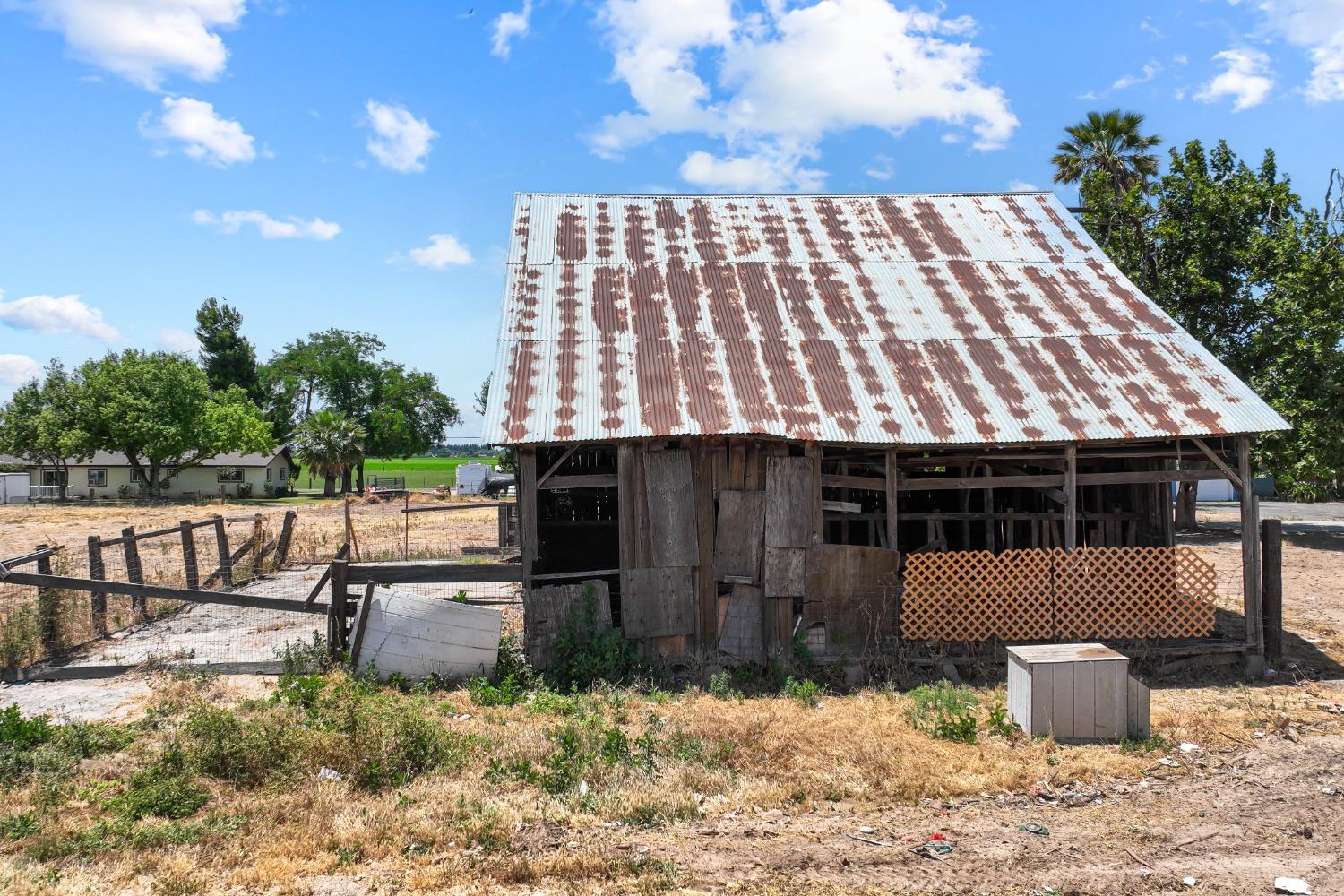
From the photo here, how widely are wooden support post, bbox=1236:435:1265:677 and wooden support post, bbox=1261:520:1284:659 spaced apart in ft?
0.32

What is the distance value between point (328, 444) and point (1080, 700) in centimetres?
4987

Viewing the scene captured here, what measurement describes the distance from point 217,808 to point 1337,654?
Result: 1369cm

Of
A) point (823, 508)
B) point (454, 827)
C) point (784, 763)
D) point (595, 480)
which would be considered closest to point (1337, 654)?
point (823, 508)

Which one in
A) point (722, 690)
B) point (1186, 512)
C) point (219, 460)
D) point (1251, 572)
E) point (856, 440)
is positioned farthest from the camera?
point (219, 460)

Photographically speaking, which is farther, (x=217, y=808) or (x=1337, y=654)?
(x=1337, y=654)

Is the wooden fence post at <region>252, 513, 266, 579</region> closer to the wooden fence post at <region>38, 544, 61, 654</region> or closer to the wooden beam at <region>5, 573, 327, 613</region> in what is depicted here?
the wooden fence post at <region>38, 544, 61, 654</region>

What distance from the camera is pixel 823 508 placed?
11.2 m

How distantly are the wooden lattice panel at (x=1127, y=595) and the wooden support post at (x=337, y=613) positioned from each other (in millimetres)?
8912

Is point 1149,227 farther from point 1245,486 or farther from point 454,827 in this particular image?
point 454,827

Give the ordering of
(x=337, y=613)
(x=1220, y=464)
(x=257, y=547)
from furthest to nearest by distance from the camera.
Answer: (x=257, y=547), (x=1220, y=464), (x=337, y=613)

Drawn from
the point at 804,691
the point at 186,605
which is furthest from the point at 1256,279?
the point at 186,605

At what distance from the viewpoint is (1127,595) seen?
1102cm

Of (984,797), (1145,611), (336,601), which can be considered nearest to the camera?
(984,797)

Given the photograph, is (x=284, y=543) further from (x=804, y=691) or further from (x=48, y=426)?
(x=48, y=426)
